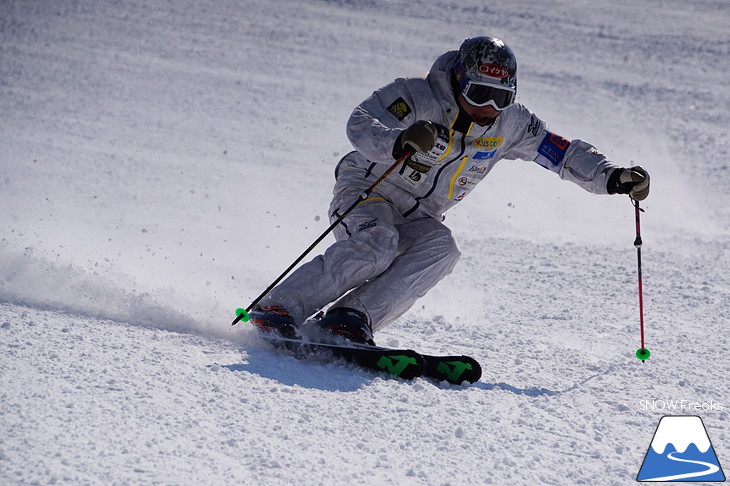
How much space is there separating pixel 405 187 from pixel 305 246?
3024 millimetres

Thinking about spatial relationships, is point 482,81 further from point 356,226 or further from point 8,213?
point 8,213

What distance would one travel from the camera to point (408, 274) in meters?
4.32

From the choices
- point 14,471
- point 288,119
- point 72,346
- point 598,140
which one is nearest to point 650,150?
point 598,140

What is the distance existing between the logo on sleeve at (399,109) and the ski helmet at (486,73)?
0.92 feet

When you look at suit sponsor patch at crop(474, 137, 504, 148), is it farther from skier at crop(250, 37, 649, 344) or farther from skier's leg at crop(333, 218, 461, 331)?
skier's leg at crop(333, 218, 461, 331)

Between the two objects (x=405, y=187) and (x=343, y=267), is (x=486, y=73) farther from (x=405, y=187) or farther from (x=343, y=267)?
(x=343, y=267)

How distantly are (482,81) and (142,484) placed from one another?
247 centimetres

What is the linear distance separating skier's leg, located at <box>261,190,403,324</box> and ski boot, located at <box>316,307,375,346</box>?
11 cm

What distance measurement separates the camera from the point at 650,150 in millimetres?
11984

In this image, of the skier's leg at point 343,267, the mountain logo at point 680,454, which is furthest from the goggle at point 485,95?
the mountain logo at point 680,454

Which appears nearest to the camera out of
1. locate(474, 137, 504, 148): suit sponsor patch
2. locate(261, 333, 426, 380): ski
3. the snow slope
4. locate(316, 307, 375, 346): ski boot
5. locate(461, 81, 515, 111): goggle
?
the snow slope

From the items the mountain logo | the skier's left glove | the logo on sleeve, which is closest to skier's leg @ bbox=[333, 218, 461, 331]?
the logo on sleeve

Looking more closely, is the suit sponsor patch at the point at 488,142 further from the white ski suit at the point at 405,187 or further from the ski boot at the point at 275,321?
the ski boot at the point at 275,321

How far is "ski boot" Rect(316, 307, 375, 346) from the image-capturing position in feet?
13.1
